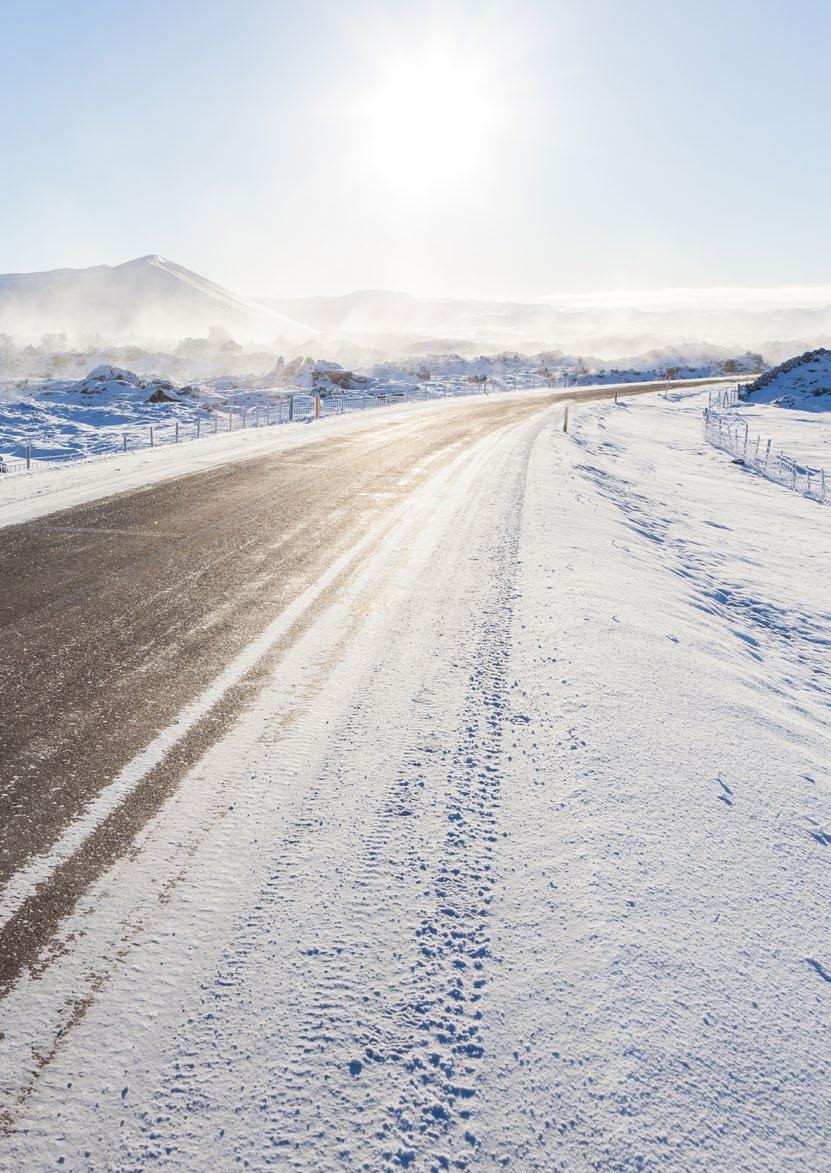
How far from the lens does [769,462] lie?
2323 centimetres

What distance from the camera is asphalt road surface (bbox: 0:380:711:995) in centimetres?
291

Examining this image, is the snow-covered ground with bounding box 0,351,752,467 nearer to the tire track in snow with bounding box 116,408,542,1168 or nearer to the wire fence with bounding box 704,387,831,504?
the tire track in snow with bounding box 116,408,542,1168

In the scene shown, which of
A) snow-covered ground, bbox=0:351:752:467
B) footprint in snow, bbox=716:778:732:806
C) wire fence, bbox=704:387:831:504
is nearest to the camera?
footprint in snow, bbox=716:778:732:806

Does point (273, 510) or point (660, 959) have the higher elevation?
point (273, 510)

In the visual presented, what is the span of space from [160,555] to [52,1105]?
5.60 meters

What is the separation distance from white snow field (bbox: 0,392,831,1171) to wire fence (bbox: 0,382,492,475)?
457 inches

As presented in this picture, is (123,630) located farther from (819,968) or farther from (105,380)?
(105,380)

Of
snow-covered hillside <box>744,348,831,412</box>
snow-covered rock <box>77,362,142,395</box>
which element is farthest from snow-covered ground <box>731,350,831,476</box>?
snow-covered rock <box>77,362,142,395</box>

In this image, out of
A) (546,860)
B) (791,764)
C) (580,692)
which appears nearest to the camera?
(546,860)

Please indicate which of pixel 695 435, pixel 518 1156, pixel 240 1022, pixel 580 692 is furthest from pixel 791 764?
pixel 695 435

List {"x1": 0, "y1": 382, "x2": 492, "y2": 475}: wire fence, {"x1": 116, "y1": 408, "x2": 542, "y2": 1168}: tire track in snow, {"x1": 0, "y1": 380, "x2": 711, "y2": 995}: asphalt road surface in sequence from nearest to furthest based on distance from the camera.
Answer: {"x1": 116, "y1": 408, "x2": 542, "y2": 1168}: tire track in snow < {"x1": 0, "y1": 380, "x2": 711, "y2": 995}: asphalt road surface < {"x1": 0, "y1": 382, "x2": 492, "y2": 475}: wire fence

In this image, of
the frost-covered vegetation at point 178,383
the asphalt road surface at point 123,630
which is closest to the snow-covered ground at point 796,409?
the asphalt road surface at point 123,630

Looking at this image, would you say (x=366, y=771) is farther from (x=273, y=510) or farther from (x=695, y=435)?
(x=695, y=435)

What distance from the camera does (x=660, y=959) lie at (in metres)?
2.45
